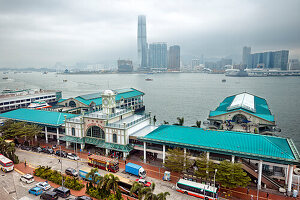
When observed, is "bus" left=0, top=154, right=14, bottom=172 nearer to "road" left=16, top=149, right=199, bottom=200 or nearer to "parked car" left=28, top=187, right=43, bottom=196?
"road" left=16, top=149, right=199, bottom=200

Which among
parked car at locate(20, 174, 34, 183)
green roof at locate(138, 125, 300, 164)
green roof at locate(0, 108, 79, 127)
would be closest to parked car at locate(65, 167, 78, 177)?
parked car at locate(20, 174, 34, 183)

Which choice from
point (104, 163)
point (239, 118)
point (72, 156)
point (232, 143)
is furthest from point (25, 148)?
point (239, 118)

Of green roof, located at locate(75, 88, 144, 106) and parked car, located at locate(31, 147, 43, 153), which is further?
green roof, located at locate(75, 88, 144, 106)

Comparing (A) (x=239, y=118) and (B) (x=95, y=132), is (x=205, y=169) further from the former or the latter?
(A) (x=239, y=118)

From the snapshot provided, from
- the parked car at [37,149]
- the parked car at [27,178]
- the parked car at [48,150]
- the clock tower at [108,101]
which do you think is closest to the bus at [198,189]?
the clock tower at [108,101]

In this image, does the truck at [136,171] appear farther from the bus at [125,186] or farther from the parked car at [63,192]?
the parked car at [63,192]

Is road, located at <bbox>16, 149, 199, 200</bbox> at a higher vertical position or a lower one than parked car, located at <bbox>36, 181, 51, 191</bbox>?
lower

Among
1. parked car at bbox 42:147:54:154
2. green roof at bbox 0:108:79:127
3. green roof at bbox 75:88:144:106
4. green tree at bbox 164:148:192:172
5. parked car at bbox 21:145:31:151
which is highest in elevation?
A: green roof at bbox 75:88:144:106
